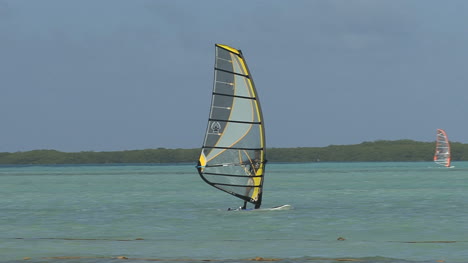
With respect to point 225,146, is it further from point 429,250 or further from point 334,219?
point 429,250

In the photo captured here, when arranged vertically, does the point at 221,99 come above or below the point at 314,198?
above

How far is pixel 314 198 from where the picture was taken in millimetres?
50969

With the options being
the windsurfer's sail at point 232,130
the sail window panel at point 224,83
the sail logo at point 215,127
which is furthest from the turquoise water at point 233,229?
the sail window panel at point 224,83

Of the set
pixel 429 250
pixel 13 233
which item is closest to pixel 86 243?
pixel 13 233

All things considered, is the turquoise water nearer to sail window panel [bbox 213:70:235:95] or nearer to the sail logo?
the sail logo

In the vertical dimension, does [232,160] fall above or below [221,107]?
below

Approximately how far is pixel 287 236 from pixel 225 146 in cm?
903

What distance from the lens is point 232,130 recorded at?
3553 cm

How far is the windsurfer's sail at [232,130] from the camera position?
35.1 metres

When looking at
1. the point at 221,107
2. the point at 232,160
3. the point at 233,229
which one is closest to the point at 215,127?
the point at 221,107

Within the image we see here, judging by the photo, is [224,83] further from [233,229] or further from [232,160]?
[233,229]

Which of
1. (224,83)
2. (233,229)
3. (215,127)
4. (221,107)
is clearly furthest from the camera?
(224,83)

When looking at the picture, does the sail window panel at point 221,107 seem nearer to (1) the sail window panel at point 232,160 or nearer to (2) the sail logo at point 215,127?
(2) the sail logo at point 215,127

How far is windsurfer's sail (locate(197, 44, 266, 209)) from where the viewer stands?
35.1m
